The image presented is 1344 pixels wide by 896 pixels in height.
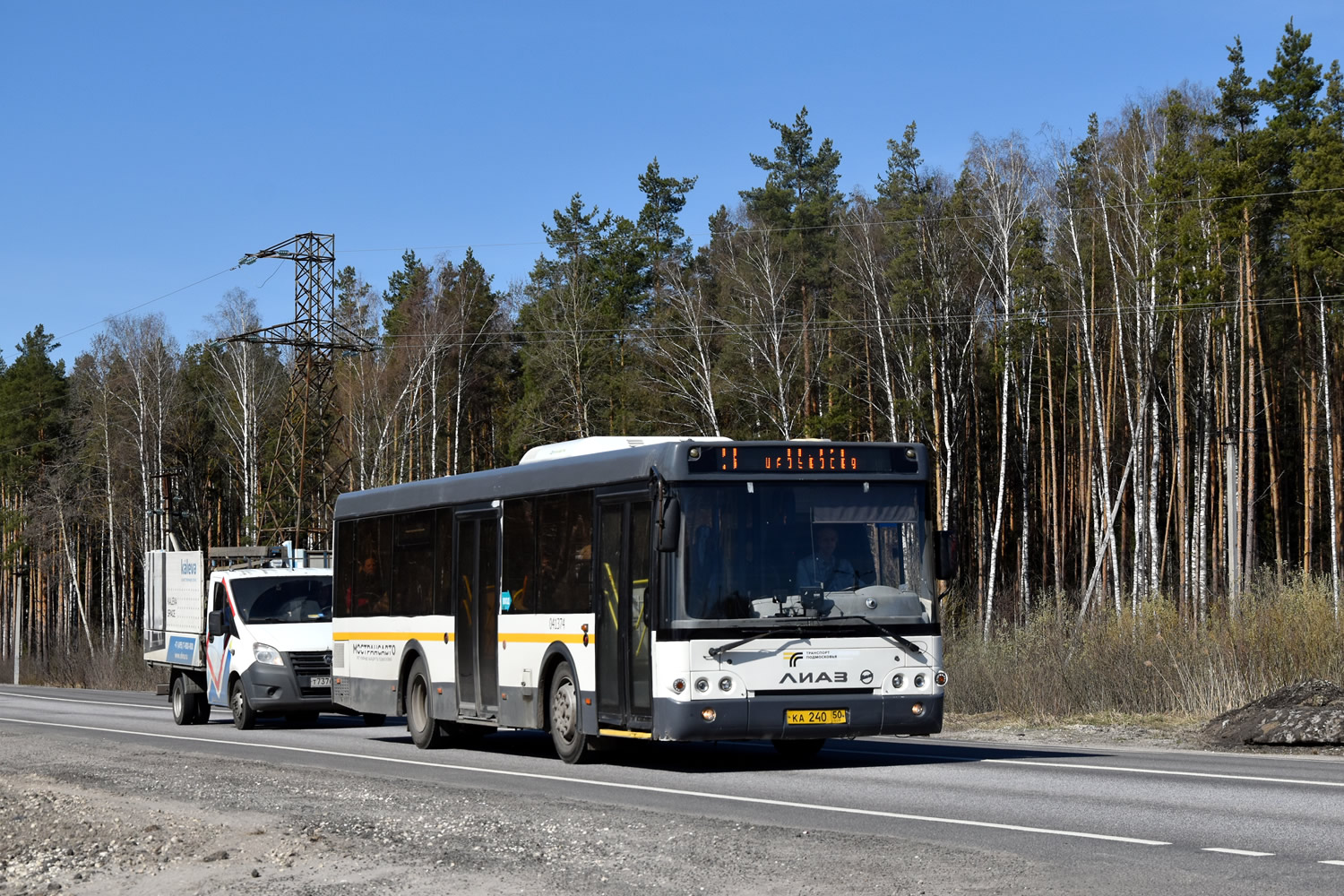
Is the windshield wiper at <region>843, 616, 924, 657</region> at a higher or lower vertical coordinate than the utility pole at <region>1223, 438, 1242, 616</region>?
lower

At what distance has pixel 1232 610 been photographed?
80.0 ft

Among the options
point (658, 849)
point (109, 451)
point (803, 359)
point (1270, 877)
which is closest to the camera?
point (1270, 877)

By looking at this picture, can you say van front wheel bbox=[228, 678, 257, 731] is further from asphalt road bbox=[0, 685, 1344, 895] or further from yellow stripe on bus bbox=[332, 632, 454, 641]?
yellow stripe on bus bbox=[332, 632, 454, 641]

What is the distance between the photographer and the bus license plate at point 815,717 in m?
15.0

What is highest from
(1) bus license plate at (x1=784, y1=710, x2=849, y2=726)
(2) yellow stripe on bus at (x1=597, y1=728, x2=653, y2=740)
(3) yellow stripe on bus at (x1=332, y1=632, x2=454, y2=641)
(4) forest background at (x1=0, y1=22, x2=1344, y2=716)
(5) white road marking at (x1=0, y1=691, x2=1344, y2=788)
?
(4) forest background at (x1=0, y1=22, x2=1344, y2=716)

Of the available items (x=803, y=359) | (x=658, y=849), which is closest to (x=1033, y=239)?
(x=803, y=359)

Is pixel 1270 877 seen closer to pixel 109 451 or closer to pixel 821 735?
pixel 821 735

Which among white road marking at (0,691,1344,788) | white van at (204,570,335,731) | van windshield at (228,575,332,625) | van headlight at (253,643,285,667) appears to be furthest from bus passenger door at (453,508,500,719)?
van windshield at (228,575,332,625)

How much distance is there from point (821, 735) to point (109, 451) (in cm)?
6625

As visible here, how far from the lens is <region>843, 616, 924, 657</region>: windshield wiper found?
50.0ft

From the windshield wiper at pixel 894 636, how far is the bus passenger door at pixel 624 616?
1.90 meters

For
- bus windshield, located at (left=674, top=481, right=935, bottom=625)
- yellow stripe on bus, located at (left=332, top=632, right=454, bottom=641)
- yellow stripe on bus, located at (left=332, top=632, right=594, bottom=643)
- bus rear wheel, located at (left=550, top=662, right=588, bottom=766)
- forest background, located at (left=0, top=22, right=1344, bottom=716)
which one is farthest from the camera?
forest background, located at (left=0, top=22, right=1344, bottom=716)

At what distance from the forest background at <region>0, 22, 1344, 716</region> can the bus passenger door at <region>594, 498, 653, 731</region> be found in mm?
12897

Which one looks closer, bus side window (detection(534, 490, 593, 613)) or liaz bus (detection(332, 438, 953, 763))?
liaz bus (detection(332, 438, 953, 763))
